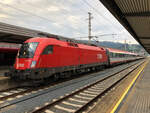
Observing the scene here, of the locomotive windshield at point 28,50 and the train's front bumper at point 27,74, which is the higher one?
the locomotive windshield at point 28,50

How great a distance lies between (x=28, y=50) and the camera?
9984mm

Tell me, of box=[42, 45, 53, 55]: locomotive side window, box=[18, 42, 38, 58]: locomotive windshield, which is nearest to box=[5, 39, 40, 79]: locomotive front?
box=[18, 42, 38, 58]: locomotive windshield

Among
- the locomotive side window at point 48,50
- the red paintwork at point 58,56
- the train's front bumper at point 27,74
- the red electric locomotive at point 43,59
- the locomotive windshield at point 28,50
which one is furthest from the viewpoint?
the locomotive side window at point 48,50

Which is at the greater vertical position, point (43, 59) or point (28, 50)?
point (28, 50)

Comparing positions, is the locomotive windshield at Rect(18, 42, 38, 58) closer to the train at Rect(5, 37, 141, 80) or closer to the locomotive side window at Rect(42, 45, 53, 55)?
the train at Rect(5, 37, 141, 80)

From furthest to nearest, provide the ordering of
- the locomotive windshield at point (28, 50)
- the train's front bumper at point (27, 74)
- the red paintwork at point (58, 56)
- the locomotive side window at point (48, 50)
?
the locomotive side window at point (48, 50), the locomotive windshield at point (28, 50), the red paintwork at point (58, 56), the train's front bumper at point (27, 74)

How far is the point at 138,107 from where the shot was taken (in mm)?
5992

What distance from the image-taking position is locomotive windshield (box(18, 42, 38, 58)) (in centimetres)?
973

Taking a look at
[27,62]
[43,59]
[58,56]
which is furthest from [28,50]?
[58,56]

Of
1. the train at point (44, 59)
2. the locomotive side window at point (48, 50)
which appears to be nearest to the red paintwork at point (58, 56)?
the train at point (44, 59)

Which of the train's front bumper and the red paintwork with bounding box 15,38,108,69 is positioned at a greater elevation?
the red paintwork with bounding box 15,38,108,69

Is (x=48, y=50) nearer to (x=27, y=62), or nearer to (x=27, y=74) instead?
(x=27, y=62)

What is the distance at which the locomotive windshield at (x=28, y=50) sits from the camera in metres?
9.73

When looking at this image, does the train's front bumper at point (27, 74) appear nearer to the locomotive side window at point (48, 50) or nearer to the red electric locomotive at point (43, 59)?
the red electric locomotive at point (43, 59)
